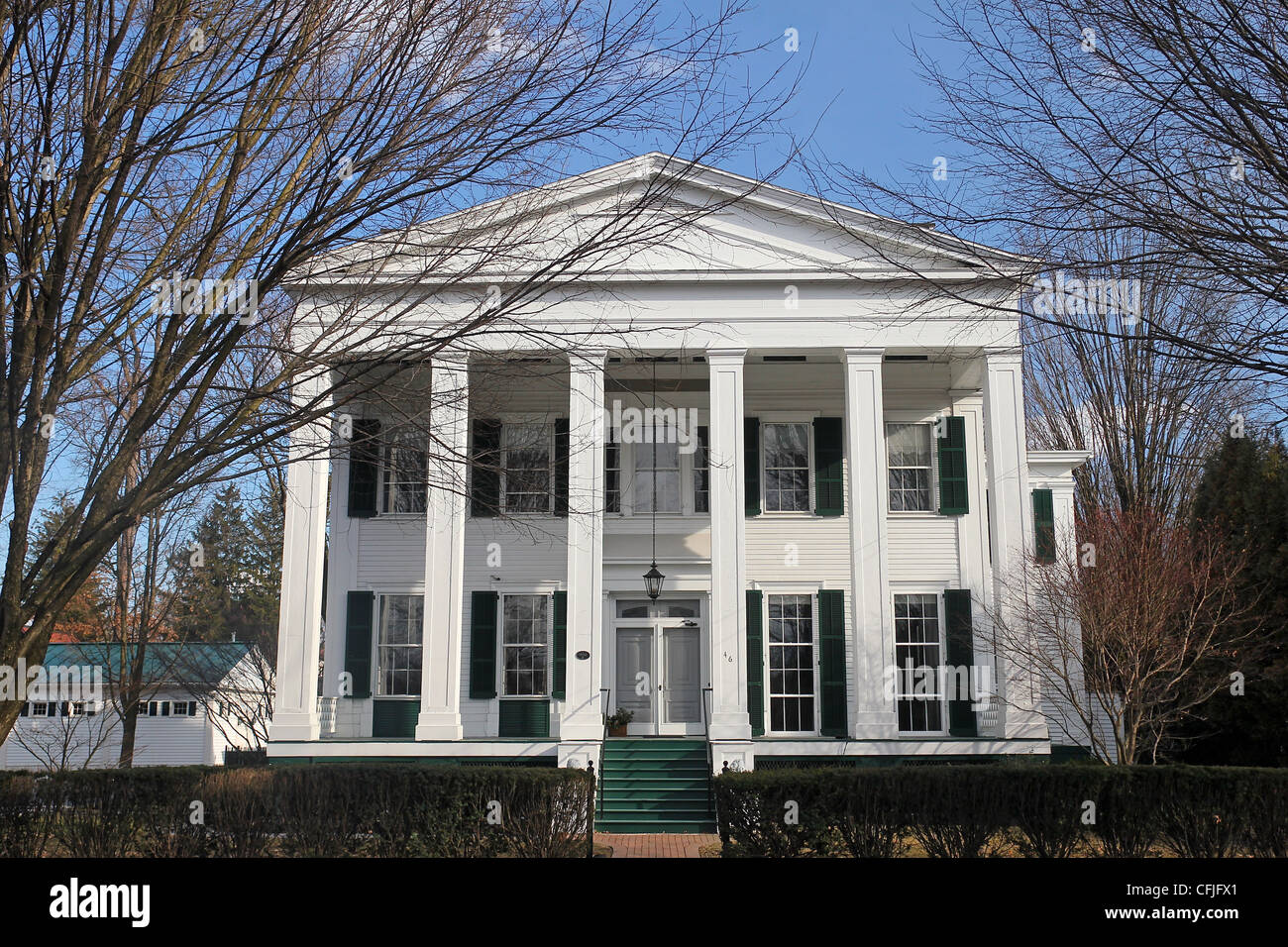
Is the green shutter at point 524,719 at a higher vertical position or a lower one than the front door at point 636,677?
lower

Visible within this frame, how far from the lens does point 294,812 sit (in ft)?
35.9

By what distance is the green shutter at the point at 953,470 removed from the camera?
2031 cm

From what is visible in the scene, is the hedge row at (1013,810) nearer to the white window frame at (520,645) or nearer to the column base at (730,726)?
the column base at (730,726)

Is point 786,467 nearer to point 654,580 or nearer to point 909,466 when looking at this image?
point 909,466

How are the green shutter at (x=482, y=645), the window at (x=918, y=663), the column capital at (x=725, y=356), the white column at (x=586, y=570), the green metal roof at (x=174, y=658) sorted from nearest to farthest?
the white column at (x=586, y=570), the column capital at (x=725, y=356), the window at (x=918, y=663), the green shutter at (x=482, y=645), the green metal roof at (x=174, y=658)

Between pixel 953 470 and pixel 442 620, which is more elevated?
pixel 953 470

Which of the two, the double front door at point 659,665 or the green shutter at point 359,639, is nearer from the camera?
the green shutter at point 359,639

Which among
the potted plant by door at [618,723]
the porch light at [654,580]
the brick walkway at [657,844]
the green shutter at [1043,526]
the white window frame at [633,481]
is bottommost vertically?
the brick walkway at [657,844]

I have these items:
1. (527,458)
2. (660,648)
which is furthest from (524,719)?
(527,458)

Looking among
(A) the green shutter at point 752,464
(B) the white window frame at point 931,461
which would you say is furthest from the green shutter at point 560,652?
(B) the white window frame at point 931,461

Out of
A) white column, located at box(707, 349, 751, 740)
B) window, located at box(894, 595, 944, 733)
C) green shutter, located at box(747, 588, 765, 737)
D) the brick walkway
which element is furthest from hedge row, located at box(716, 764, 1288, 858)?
green shutter, located at box(747, 588, 765, 737)

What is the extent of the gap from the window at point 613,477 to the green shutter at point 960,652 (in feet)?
19.2

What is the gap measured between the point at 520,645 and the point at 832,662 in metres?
5.27

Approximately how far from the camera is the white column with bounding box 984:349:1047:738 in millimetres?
17098
